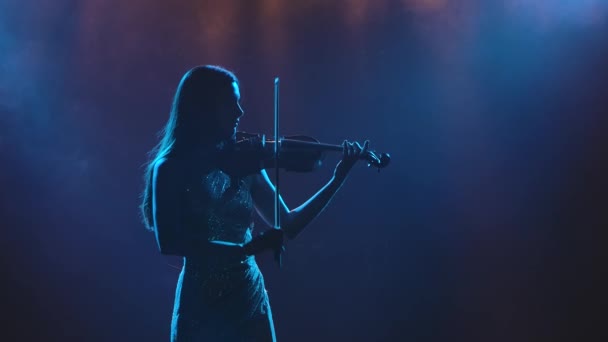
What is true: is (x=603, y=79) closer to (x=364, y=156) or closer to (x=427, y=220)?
(x=427, y=220)

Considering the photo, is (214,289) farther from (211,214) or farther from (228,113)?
(228,113)

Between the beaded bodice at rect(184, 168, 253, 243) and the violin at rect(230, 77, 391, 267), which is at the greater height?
the violin at rect(230, 77, 391, 267)

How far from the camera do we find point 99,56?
3.32m

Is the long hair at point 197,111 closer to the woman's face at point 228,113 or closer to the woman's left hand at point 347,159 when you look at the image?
the woman's face at point 228,113

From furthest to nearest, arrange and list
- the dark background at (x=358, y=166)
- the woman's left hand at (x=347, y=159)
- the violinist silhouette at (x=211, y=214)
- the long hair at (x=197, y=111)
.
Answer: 1. the dark background at (x=358, y=166)
2. the woman's left hand at (x=347, y=159)
3. the long hair at (x=197, y=111)
4. the violinist silhouette at (x=211, y=214)

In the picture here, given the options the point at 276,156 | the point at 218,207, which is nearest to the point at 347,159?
the point at 276,156

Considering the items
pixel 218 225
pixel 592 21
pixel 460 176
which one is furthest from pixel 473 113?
pixel 218 225

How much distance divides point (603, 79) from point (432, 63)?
1104 millimetres

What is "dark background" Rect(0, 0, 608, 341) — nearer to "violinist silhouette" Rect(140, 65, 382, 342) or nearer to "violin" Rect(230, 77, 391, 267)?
"violin" Rect(230, 77, 391, 267)

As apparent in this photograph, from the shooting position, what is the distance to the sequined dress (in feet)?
4.95

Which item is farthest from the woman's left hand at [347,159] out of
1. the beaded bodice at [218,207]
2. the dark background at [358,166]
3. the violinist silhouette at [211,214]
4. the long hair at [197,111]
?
the dark background at [358,166]

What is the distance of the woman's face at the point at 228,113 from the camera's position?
164cm

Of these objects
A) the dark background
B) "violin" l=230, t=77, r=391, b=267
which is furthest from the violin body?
the dark background

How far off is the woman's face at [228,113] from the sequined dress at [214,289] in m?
0.15
